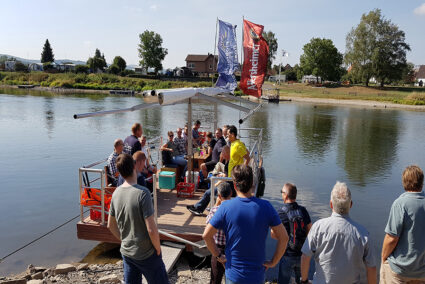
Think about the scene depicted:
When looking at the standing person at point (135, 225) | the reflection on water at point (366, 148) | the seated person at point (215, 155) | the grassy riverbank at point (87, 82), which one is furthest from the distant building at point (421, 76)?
the standing person at point (135, 225)

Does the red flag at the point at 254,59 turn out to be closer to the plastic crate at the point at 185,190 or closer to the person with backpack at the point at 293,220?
the plastic crate at the point at 185,190

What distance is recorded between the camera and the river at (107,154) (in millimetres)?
10570

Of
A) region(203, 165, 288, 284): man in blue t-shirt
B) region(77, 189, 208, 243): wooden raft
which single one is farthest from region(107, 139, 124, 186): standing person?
region(203, 165, 288, 284): man in blue t-shirt

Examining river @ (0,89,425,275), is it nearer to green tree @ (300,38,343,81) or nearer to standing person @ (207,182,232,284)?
standing person @ (207,182,232,284)

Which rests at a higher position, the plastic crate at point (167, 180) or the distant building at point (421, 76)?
the distant building at point (421, 76)

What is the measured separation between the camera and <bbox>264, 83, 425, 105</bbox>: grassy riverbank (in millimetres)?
65625

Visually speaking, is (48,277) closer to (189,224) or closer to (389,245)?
(189,224)

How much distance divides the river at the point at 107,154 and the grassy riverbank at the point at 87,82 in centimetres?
5135

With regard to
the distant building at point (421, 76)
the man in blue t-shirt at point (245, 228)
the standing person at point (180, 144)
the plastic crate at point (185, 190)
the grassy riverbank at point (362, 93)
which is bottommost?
the plastic crate at point (185, 190)

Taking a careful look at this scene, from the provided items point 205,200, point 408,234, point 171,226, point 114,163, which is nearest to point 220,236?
point 408,234

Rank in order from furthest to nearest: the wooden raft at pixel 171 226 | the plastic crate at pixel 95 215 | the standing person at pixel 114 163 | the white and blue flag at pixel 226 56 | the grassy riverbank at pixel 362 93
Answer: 1. the grassy riverbank at pixel 362 93
2. the white and blue flag at pixel 226 56
3. the plastic crate at pixel 95 215
4. the standing person at pixel 114 163
5. the wooden raft at pixel 171 226

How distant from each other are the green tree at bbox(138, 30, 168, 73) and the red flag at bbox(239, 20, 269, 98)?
10202 centimetres

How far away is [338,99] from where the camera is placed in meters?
71.5

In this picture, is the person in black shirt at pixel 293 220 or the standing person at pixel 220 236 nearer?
→ the standing person at pixel 220 236
